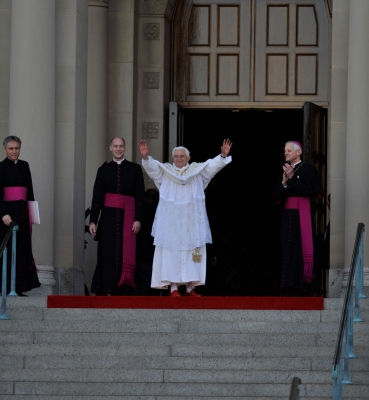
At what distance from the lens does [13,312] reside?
12500 mm

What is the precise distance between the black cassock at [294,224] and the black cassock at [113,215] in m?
1.58

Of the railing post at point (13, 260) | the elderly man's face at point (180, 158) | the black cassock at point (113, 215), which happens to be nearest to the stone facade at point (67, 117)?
the black cassock at point (113, 215)

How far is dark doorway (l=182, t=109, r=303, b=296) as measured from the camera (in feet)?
76.6

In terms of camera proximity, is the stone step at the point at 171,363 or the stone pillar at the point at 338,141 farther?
the stone pillar at the point at 338,141

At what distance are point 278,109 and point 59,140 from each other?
4.35 m

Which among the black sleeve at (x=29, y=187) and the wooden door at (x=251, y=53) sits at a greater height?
the wooden door at (x=251, y=53)

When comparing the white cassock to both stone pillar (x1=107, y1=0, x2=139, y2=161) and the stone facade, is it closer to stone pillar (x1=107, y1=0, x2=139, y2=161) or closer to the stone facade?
the stone facade

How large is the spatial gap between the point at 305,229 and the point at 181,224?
131 cm

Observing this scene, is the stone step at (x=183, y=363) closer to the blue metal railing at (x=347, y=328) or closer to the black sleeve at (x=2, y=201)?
the blue metal railing at (x=347, y=328)

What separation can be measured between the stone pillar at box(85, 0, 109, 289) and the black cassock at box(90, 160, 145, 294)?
3.69 metres

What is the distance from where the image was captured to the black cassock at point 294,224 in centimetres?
1380

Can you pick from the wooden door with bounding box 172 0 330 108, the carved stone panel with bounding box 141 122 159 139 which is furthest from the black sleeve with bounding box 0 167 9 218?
the wooden door with bounding box 172 0 330 108

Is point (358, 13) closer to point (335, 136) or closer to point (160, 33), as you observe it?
point (335, 136)

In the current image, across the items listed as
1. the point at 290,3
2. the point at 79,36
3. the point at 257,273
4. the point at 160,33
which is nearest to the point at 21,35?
the point at 79,36
